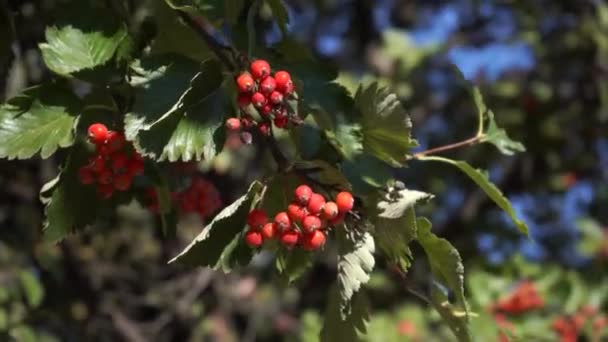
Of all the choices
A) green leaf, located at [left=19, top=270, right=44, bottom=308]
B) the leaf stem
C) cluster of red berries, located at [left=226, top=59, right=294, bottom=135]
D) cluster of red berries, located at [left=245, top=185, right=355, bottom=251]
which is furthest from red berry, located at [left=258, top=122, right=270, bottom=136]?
green leaf, located at [left=19, top=270, right=44, bottom=308]

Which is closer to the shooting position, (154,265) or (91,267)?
(91,267)

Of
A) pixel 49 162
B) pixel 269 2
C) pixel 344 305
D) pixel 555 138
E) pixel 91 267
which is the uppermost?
pixel 269 2

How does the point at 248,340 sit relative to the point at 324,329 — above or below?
below

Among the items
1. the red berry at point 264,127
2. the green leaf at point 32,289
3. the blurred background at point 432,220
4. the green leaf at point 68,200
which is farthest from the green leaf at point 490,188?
the green leaf at point 32,289

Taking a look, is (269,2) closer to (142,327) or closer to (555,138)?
(142,327)

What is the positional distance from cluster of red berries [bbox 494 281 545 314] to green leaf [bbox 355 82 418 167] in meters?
2.28

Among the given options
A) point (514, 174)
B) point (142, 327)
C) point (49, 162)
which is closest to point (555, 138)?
point (514, 174)

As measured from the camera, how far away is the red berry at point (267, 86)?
5.38 ft

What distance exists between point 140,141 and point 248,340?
12.8 ft

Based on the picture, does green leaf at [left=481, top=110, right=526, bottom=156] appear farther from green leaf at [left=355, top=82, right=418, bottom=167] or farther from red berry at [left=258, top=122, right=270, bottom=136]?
red berry at [left=258, top=122, right=270, bottom=136]

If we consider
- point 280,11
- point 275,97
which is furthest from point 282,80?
point 280,11

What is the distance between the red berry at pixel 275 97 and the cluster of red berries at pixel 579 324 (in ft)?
8.43

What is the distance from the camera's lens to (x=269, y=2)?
1733 millimetres

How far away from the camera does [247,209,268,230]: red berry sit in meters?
1.74
